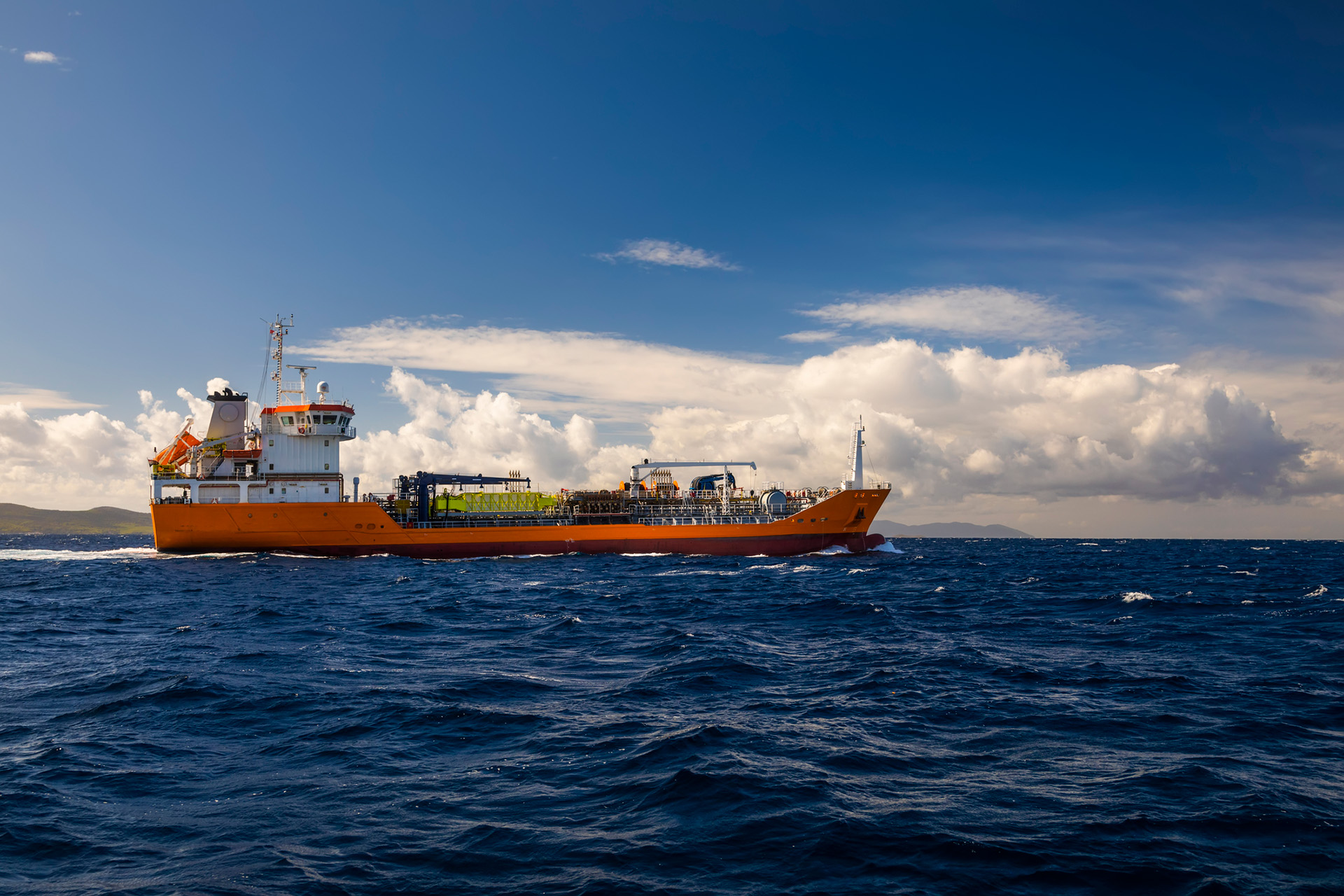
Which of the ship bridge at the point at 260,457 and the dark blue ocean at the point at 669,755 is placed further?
the ship bridge at the point at 260,457

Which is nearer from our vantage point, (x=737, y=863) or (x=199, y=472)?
(x=737, y=863)

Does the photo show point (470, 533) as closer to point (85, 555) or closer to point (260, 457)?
point (260, 457)

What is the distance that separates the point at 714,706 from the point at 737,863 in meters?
6.68

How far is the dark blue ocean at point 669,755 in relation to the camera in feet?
26.4

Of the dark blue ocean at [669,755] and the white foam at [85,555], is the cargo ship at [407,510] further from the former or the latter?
the dark blue ocean at [669,755]

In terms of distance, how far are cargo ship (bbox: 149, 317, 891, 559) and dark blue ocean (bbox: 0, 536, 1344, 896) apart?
2883 cm

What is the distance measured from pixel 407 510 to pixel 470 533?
22.5 ft

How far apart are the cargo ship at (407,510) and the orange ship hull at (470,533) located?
0.08 metres

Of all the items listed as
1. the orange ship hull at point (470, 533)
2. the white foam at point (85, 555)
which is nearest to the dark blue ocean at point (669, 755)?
A: the orange ship hull at point (470, 533)

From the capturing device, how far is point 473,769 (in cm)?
1108

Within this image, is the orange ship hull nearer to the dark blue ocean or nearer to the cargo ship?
the cargo ship

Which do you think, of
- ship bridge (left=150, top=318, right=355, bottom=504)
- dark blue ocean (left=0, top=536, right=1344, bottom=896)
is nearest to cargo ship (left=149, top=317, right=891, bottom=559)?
ship bridge (left=150, top=318, right=355, bottom=504)

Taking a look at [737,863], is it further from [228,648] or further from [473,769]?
[228,648]

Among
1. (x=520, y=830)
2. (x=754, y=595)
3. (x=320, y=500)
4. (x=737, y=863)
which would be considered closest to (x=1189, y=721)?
(x=737, y=863)
